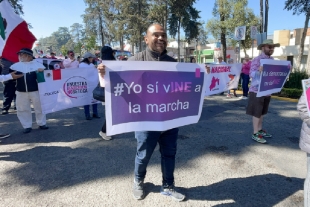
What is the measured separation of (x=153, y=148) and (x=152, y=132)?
0.69 feet

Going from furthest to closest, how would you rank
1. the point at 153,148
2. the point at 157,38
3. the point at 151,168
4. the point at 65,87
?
the point at 65,87, the point at 151,168, the point at 153,148, the point at 157,38

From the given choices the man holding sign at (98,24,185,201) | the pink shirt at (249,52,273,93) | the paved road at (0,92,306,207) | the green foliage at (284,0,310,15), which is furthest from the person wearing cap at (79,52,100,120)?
the green foliage at (284,0,310,15)

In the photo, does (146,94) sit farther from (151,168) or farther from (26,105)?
(26,105)

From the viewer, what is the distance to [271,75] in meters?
4.32

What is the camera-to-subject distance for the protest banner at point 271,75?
13.4ft

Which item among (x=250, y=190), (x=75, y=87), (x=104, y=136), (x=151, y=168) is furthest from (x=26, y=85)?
(x=250, y=190)

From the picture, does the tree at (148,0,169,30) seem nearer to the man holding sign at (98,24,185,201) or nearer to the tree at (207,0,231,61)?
the tree at (207,0,231,61)

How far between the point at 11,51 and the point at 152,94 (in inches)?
135

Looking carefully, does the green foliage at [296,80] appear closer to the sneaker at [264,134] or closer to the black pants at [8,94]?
the sneaker at [264,134]

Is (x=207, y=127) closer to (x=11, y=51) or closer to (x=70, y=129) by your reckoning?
(x=70, y=129)

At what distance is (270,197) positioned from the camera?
8.52 ft

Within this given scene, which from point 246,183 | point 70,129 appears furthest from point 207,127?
point 70,129

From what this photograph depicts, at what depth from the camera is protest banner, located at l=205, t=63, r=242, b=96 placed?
341 inches

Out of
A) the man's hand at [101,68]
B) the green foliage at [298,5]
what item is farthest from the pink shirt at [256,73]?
the green foliage at [298,5]
